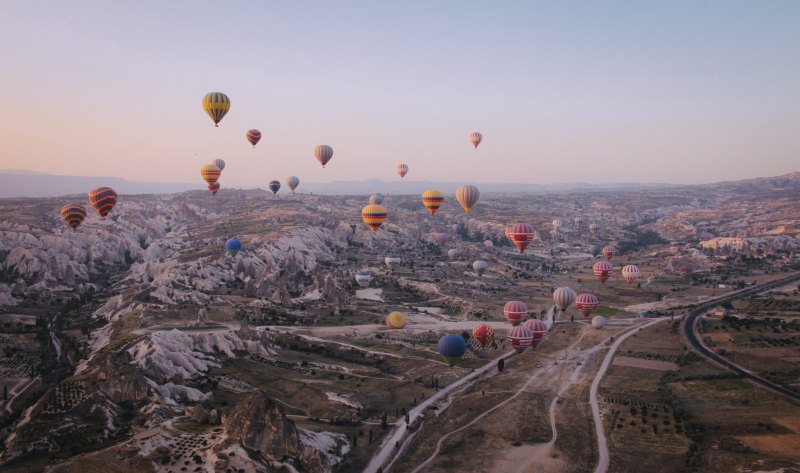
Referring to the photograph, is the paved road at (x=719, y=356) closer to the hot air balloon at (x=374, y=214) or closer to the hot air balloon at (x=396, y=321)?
the hot air balloon at (x=396, y=321)

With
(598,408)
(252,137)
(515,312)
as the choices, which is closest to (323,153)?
(252,137)

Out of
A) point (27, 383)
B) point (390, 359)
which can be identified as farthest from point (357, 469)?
point (27, 383)

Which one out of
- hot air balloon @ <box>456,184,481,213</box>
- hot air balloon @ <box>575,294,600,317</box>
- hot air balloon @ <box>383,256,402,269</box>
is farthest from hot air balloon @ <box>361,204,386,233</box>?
hot air balloon @ <box>383,256,402,269</box>

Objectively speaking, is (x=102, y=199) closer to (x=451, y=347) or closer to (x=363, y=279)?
(x=363, y=279)

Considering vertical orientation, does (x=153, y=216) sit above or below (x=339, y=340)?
above

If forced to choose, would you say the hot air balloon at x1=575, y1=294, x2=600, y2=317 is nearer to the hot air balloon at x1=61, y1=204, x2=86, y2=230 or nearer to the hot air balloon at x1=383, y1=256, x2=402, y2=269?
the hot air balloon at x1=383, y1=256, x2=402, y2=269

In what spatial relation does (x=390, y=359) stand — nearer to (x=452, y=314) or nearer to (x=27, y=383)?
(x=452, y=314)
